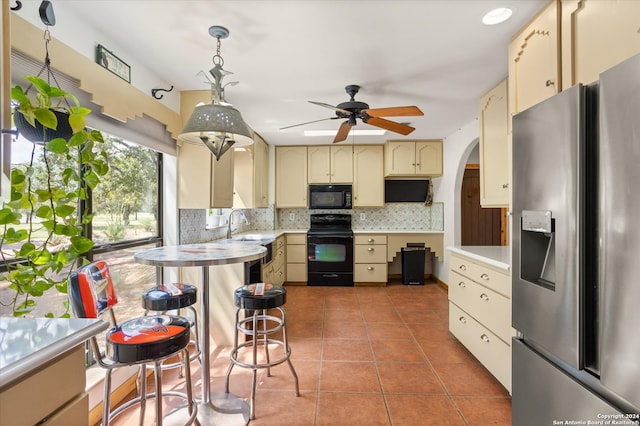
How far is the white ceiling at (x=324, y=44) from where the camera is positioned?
1.58 meters

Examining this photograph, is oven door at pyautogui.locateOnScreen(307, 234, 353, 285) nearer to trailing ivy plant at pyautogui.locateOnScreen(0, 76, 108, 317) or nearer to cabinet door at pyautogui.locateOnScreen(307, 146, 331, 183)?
cabinet door at pyautogui.locateOnScreen(307, 146, 331, 183)

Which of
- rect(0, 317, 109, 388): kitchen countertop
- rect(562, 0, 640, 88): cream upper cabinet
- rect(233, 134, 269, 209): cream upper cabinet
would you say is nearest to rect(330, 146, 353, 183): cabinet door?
A: rect(233, 134, 269, 209): cream upper cabinet

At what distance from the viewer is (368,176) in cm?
495

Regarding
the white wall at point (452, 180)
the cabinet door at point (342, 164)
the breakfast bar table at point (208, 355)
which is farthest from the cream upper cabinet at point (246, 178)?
the white wall at point (452, 180)

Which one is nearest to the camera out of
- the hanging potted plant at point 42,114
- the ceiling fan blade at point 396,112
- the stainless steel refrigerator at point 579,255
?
the stainless steel refrigerator at point 579,255

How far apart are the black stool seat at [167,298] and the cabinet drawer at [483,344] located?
2.03 metres

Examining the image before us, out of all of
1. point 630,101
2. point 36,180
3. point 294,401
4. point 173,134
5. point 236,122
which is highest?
point 173,134

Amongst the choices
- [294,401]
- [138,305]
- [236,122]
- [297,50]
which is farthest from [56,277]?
[297,50]

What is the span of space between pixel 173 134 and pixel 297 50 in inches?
51.4

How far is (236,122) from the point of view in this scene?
5.27 ft

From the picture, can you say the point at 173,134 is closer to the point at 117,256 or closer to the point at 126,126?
the point at 126,126

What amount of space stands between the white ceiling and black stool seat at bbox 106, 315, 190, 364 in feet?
5.16

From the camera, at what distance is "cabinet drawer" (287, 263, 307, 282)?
15.7 ft

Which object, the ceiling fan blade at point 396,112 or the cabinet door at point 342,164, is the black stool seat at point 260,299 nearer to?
the ceiling fan blade at point 396,112
